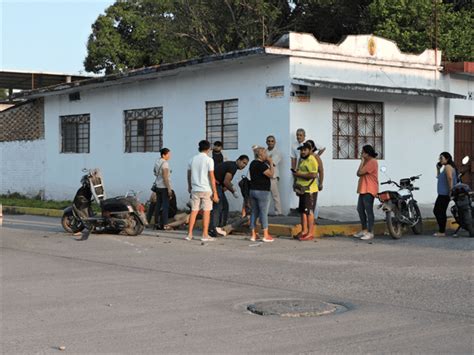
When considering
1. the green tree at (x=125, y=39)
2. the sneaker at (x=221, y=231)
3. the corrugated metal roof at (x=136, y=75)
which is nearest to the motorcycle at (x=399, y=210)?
the sneaker at (x=221, y=231)

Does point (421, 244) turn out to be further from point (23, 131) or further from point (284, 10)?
point (284, 10)

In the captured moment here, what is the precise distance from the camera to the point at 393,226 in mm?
15188

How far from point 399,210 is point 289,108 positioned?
160 inches

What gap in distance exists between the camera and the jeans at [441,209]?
51.3ft

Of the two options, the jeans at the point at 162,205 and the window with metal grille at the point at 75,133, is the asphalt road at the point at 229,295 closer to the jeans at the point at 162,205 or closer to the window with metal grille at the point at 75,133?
the jeans at the point at 162,205

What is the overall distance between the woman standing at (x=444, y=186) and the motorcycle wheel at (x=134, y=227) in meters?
6.01

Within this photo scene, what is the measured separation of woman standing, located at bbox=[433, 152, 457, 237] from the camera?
15459 mm

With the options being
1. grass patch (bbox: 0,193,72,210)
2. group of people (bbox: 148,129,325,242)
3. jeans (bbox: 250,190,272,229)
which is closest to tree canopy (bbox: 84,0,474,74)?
grass patch (bbox: 0,193,72,210)

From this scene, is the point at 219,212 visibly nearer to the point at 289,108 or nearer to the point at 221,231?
the point at 221,231

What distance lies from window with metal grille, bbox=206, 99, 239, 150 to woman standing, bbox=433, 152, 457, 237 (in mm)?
5712

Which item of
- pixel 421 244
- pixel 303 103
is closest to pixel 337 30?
pixel 303 103

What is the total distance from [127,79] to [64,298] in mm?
14396

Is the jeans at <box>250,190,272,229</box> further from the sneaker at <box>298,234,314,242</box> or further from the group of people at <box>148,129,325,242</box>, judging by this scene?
the sneaker at <box>298,234,314,242</box>

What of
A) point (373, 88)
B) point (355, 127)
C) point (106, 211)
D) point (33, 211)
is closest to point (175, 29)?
point (33, 211)
